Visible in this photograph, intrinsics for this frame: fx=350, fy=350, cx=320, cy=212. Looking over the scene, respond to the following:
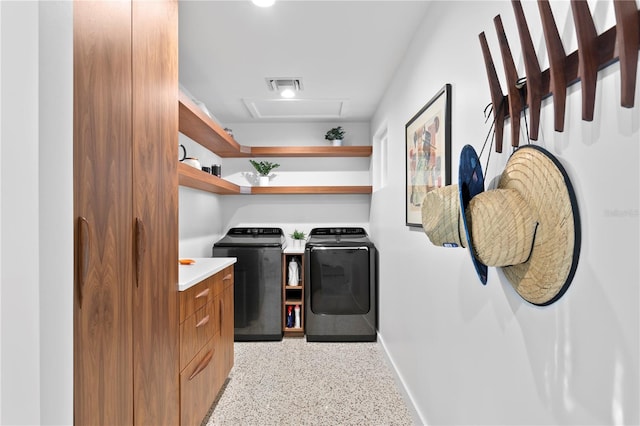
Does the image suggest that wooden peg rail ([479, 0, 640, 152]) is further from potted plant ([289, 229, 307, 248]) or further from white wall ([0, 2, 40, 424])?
potted plant ([289, 229, 307, 248])

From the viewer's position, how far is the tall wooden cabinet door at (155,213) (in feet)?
4.10

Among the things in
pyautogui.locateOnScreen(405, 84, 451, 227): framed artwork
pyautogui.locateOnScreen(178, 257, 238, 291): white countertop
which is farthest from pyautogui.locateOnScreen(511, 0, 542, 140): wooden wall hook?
pyautogui.locateOnScreen(178, 257, 238, 291): white countertop

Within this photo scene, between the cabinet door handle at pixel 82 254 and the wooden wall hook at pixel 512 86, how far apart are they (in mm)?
1230

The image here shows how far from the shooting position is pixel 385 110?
306 cm

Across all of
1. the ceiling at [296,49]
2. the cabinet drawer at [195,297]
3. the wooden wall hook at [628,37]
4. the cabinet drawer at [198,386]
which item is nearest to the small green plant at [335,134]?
the ceiling at [296,49]

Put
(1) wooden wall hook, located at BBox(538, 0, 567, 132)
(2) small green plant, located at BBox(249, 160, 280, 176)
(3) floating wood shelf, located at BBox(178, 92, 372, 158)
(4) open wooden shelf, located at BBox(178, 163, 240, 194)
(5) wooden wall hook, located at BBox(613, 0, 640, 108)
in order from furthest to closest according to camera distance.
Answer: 1. (2) small green plant, located at BBox(249, 160, 280, 176)
2. (3) floating wood shelf, located at BBox(178, 92, 372, 158)
3. (4) open wooden shelf, located at BBox(178, 163, 240, 194)
4. (1) wooden wall hook, located at BBox(538, 0, 567, 132)
5. (5) wooden wall hook, located at BBox(613, 0, 640, 108)

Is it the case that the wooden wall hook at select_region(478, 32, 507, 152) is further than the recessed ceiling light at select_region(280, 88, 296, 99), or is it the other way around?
the recessed ceiling light at select_region(280, 88, 296, 99)

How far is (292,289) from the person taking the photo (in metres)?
3.75

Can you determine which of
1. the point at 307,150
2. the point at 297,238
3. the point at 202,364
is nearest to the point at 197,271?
the point at 202,364

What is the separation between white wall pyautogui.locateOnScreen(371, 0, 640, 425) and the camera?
2.34 ft

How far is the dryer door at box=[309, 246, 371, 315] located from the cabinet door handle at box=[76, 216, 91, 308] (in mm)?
2582

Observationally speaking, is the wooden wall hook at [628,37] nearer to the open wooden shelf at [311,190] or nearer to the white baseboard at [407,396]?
the white baseboard at [407,396]

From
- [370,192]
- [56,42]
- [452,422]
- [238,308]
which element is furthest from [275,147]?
[56,42]

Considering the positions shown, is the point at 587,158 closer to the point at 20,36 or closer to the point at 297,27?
the point at 20,36
